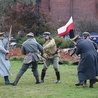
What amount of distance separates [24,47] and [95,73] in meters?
2.62

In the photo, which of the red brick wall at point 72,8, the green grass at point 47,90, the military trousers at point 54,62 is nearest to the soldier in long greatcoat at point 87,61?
the green grass at point 47,90

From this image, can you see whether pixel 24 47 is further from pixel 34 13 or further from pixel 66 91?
pixel 34 13

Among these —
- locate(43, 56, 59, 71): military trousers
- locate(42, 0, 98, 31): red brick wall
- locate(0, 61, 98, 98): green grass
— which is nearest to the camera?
locate(0, 61, 98, 98): green grass

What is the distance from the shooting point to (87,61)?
42.3 feet

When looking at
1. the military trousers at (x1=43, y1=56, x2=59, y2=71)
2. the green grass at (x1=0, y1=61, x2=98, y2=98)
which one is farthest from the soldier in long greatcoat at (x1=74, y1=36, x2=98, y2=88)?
the military trousers at (x1=43, y1=56, x2=59, y2=71)

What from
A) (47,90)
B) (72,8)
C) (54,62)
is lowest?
(47,90)

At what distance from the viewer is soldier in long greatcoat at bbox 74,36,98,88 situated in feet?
42.1

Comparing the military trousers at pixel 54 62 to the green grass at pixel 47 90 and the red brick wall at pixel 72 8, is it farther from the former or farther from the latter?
the red brick wall at pixel 72 8

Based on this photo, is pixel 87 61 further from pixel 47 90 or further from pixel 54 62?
pixel 54 62

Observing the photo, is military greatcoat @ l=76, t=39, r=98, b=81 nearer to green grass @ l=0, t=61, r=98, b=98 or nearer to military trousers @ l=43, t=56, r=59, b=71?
green grass @ l=0, t=61, r=98, b=98

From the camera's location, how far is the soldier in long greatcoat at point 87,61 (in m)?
12.8

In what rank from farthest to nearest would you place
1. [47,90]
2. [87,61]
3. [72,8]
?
[72,8], [87,61], [47,90]

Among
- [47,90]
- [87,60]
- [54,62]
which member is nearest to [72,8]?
[54,62]

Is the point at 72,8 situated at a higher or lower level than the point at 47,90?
higher
